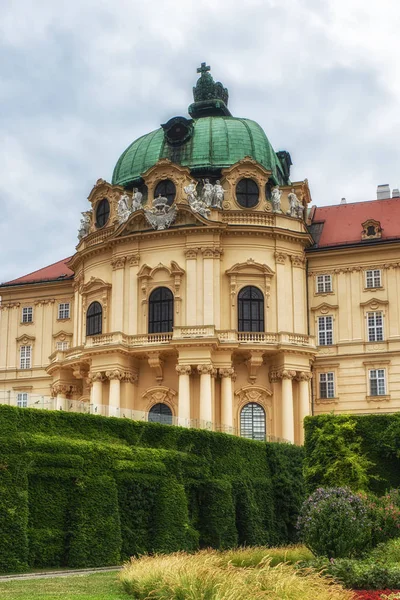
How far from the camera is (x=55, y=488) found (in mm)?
32656

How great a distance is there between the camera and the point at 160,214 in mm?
58719

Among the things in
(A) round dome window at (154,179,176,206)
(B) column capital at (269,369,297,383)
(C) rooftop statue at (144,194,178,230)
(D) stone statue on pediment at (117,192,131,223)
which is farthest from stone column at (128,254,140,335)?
(B) column capital at (269,369,297,383)

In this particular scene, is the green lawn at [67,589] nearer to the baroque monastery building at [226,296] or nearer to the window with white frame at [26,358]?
the baroque monastery building at [226,296]

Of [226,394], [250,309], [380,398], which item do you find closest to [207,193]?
[250,309]

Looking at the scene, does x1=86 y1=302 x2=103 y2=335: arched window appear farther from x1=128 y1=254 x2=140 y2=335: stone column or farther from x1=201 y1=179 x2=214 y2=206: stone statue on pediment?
x1=201 y1=179 x2=214 y2=206: stone statue on pediment

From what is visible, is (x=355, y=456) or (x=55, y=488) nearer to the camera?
(x=55, y=488)

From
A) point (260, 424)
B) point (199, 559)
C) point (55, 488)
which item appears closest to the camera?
point (199, 559)

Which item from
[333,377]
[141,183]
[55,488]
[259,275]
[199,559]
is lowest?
[199,559]

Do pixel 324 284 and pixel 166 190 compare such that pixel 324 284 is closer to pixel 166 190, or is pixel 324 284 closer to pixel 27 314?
pixel 166 190

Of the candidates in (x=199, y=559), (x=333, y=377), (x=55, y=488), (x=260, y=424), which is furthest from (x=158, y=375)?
(x=199, y=559)

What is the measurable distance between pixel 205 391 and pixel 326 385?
862 cm

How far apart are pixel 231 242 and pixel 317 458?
741 inches

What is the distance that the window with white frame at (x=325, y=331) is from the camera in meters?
59.3

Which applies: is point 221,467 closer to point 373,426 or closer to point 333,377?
point 373,426
